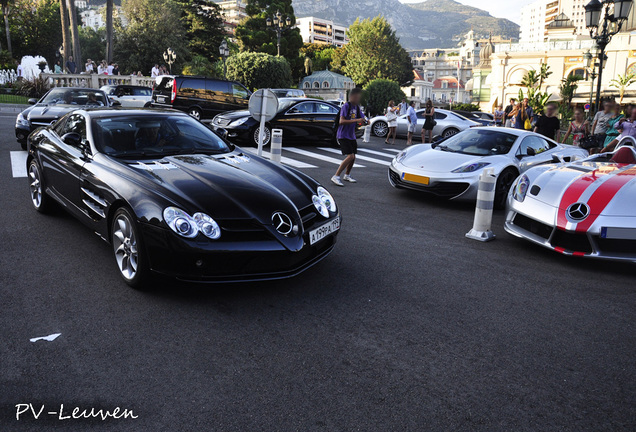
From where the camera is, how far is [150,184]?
4316 mm

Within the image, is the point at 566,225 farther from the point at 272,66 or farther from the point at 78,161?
the point at 272,66

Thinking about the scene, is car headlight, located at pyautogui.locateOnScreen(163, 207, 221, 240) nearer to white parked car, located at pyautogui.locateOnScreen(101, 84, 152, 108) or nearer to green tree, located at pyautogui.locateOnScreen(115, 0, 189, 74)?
white parked car, located at pyautogui.locateOnScreen(101, 84, 152, 108)

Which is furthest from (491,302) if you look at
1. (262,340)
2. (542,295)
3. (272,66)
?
(272,66)

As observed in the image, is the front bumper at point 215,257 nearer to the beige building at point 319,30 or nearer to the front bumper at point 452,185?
the front bumper at point 452,185

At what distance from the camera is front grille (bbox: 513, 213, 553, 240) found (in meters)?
5.89

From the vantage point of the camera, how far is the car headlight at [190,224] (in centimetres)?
→ 392

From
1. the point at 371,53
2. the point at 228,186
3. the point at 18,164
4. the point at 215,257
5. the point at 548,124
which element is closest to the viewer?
the point at 215,257

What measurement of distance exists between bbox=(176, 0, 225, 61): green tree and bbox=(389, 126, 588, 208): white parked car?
197 ft

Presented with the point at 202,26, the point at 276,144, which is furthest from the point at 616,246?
the point at 202,26

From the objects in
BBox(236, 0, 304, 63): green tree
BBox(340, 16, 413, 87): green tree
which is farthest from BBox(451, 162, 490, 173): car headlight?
BBox(340, 16, 413, 87): green tree

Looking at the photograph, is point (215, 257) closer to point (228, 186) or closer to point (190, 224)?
point (190, 224)

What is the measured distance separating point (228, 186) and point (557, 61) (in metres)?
77.0

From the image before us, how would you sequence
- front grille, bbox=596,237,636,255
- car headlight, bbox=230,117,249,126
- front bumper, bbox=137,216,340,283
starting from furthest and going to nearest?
1. car headlight, bbox=230,117,249,126
2. front grille, bbox=596,237,636,255
3. front bumper, bbox=137,216,340,283

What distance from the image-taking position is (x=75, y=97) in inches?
504
